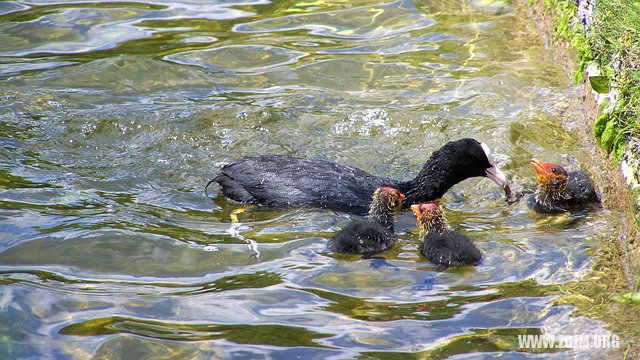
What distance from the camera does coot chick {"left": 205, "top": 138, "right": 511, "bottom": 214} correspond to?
721 centimetres

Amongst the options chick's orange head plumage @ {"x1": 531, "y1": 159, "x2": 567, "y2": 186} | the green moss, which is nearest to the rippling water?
chick's orange head plumage @ {"x1": 531, "y1": 159, "x2": 567, "y2": 186}

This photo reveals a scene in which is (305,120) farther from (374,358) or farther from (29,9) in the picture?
(29,9)

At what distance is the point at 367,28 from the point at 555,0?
3.15m

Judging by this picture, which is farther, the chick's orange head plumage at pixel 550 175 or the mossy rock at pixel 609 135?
the chick's orange head plumage at pixel 550 175

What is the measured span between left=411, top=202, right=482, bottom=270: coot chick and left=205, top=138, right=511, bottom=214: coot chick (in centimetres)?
95

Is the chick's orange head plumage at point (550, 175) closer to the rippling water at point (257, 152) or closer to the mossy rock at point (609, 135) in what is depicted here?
the rippling water at point (257, 152)

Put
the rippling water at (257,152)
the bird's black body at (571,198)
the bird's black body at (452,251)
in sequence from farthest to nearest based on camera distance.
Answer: the bird's black body at (571,198) → the bird's black body at (452,251) → the rippling water at (257,152)

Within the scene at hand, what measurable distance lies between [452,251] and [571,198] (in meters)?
1.80

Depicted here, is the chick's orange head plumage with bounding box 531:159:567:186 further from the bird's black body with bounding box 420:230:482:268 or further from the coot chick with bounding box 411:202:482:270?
the bird's black body with bounding box 420:230:482:268

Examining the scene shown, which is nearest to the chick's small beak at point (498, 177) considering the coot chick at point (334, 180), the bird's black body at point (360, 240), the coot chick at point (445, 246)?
the coot chick at point (334, 180)

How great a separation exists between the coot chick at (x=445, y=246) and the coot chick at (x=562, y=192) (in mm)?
1184

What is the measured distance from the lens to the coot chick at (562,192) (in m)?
6.97

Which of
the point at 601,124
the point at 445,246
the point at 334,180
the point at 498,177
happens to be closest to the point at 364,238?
the point at 445,246

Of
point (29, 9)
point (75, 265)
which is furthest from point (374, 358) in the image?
point (29, 9)
